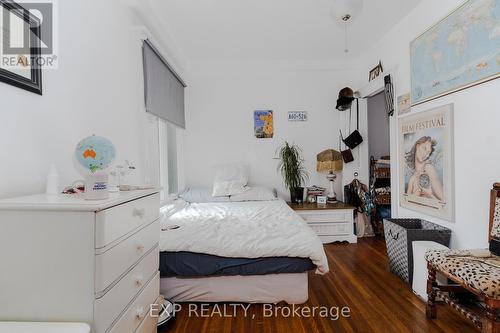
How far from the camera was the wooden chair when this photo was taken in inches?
51.8

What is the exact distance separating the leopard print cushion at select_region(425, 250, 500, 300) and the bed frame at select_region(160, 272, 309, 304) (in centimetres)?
92

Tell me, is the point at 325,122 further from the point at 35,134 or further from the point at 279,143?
the point at 35,134

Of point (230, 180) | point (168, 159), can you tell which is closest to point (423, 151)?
point (230, 180)

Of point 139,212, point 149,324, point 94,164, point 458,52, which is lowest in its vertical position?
point 149,324

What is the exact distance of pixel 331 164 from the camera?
3.73 meters

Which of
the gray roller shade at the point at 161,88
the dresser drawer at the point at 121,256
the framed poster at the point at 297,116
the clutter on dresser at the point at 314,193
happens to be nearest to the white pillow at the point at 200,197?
the gray roller shade at the point at 161,88

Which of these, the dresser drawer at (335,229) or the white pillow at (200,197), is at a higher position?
the white pillow at (200,197)

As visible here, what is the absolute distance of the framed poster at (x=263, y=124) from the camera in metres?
3.96

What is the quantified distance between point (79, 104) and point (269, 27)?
7.38 feet

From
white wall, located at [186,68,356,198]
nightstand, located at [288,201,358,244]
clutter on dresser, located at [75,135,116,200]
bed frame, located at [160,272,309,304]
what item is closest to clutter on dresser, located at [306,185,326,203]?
white wall, located at [186,68,356,198]

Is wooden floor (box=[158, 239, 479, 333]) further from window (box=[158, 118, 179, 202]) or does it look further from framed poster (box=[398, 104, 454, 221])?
window (box=[158, 118, 179, 202])

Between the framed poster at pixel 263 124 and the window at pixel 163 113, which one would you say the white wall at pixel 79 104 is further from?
the framed poster at pixel 263 124

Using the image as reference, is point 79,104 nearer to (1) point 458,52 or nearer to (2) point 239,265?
(2) point 239,265

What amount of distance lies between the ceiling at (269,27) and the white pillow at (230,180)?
5.60ft
